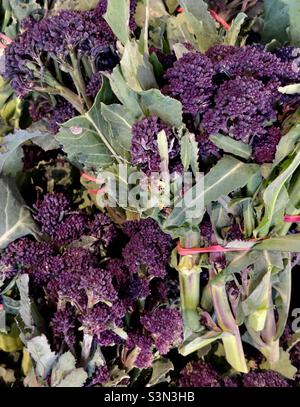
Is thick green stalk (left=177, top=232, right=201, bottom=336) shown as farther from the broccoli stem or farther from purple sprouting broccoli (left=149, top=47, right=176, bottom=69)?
purple sprouting broccoli (left=149, top=47, right=176, bottom=69)

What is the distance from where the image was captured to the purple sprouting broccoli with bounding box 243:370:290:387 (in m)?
1.03

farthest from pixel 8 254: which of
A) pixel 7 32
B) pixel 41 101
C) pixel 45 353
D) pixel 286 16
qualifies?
pixel 286 16

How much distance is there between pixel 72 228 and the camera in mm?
1025

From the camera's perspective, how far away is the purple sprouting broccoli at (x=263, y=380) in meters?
1.03

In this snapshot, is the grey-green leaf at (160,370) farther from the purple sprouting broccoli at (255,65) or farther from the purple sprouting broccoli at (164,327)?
the purple sprouting broccoli at (255,65)

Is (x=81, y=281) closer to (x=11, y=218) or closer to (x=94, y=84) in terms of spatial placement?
(x=11, y=218)

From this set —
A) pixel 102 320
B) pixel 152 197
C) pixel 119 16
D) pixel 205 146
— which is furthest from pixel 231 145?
pixel 102 320

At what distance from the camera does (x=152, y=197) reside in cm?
84

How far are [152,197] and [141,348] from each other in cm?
31

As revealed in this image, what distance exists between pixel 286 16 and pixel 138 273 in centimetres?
54

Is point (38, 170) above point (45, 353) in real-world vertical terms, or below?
above

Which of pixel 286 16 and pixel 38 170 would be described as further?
pixel 38 170
